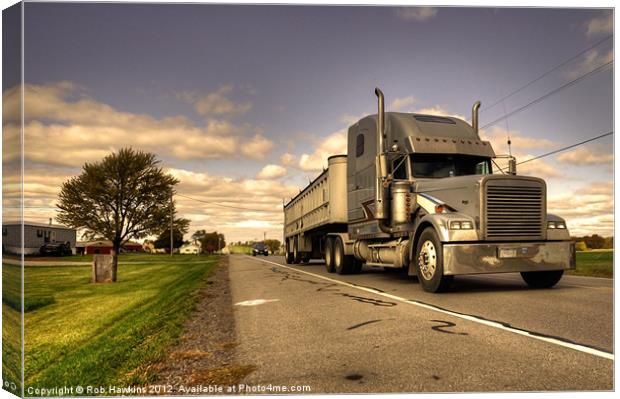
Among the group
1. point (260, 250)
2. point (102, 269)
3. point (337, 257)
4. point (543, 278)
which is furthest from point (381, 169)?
point (260, 250)

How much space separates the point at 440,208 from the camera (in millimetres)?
9523

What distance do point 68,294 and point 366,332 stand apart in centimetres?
999

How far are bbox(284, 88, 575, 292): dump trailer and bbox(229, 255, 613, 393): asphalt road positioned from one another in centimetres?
73

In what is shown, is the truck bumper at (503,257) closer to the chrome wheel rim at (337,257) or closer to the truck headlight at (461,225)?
the truck headlight at (461,225)

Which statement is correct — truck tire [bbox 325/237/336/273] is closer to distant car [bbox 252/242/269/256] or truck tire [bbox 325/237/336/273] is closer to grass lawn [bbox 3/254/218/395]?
grass lawn [bbox 3/254/218/395]

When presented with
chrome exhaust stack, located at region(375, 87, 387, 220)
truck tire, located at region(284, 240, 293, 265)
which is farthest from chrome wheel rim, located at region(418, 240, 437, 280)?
truck tire, located at region(284, 240, 293, 265)

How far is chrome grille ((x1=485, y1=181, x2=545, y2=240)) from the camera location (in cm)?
880

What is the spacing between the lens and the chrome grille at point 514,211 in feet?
28.9

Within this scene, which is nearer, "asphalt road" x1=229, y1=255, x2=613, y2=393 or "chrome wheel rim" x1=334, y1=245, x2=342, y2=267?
"asphalt road" x1=229, y1=255, x2=613, y2=393

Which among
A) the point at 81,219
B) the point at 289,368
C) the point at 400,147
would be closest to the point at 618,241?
the point at 289,368

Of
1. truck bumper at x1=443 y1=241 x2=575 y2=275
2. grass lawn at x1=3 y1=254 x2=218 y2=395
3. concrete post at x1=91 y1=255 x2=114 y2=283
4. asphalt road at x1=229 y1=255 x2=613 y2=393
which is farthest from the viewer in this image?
concrete post at x1=91 y1=255 x2=114 y2=283

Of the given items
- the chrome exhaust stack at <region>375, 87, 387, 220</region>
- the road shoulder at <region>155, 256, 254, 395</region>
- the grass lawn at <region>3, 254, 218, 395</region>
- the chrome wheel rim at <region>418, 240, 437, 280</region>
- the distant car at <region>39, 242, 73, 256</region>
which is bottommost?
the grass lawn at <region>3, 254, 218, 395</region>

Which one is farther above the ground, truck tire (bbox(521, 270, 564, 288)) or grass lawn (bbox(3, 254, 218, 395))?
truck tire (bbox(521, 270, 564, 288))

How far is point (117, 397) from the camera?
367cm
